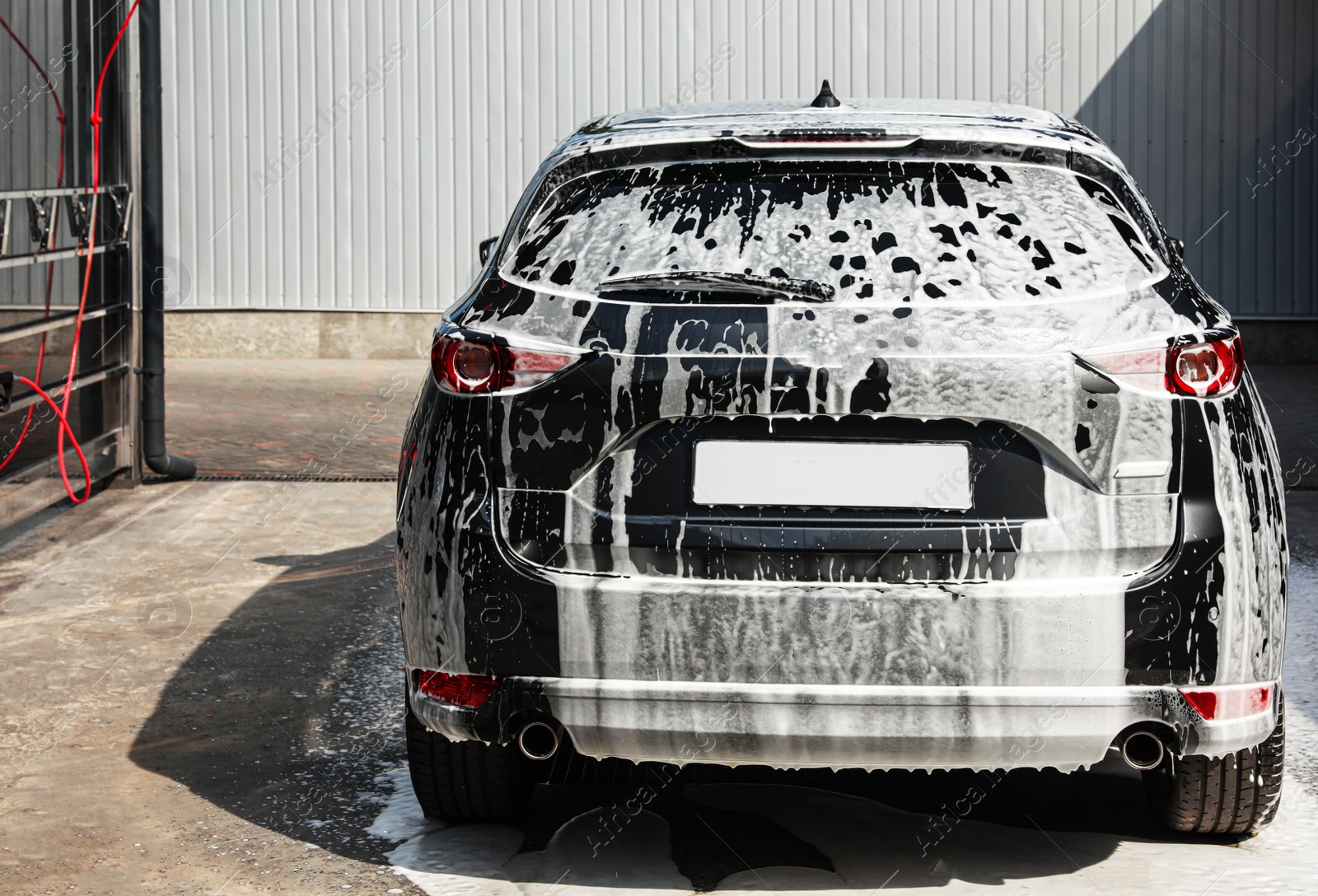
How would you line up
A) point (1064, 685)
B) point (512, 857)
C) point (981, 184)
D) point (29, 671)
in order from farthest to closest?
point (29, 671) < point (512, 857) < point (981, 184) < point (1064, 685)

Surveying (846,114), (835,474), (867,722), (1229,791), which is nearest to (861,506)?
(835,474)

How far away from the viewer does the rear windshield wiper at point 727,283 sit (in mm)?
2729

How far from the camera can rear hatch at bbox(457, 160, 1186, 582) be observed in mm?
2645

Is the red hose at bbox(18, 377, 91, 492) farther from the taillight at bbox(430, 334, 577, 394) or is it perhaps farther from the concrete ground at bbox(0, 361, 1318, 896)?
the taillight at bbox(430, 334, 577, 394)

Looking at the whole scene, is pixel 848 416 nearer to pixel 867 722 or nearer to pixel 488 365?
pixel 867 722

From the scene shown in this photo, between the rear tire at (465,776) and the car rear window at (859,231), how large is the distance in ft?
3.32

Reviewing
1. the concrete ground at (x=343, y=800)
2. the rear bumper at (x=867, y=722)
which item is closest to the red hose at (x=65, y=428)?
the concrete ground at (x=343, y=800)

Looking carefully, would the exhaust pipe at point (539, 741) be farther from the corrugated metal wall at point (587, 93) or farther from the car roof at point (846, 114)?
the corrugated metal wall at point (587, 93)

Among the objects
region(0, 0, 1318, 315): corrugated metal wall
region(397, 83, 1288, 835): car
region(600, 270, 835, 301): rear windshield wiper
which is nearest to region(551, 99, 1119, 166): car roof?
region(397, 83, 1288, 835): car

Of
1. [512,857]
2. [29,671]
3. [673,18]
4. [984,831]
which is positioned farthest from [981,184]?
[673,18]

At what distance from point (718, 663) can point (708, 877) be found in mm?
601

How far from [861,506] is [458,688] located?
32.6 inches

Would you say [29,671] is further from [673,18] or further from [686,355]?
[673,18]

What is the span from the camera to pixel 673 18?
15.0 m
